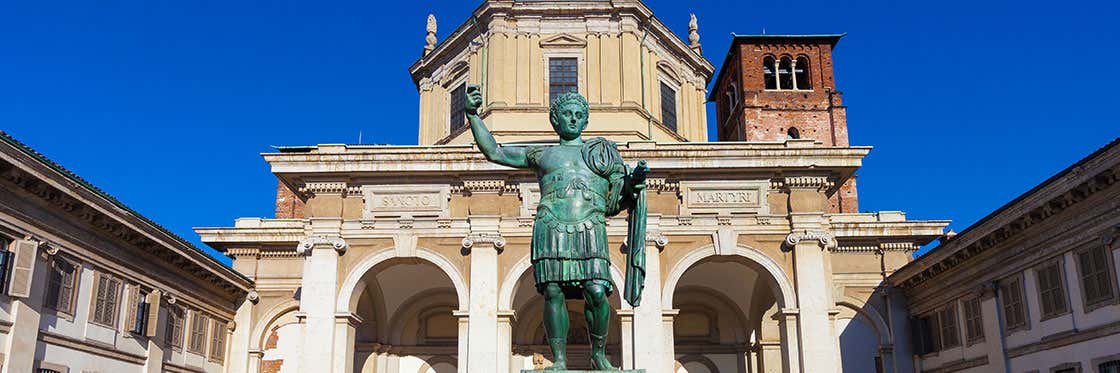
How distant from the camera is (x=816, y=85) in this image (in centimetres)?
4222

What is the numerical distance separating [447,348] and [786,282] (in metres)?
9.45

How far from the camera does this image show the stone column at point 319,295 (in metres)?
20.2

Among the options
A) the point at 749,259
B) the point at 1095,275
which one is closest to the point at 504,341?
the point at 749,259

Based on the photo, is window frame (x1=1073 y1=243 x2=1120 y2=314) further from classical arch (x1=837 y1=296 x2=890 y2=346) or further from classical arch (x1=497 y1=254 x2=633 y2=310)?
classical arch (x1=497 y1=254 x2=633 y2=310)

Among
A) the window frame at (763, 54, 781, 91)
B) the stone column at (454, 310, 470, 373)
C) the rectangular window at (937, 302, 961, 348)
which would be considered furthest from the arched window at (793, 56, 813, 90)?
the stone column at (454, 310, 470, 373)

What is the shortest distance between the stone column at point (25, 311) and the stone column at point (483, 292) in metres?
8.11

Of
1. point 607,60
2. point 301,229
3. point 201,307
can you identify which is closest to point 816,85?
point 607,60

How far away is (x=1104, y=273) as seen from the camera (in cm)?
1530

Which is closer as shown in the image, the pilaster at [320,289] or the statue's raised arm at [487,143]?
the statue's raised arm at [487,143]

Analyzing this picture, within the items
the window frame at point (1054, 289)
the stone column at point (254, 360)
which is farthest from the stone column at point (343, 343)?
the window frame at point (1054, 289)

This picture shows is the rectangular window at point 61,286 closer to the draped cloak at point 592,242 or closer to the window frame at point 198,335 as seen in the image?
the window frame at point 198,335

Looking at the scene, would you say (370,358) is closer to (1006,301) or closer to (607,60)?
(607,60)

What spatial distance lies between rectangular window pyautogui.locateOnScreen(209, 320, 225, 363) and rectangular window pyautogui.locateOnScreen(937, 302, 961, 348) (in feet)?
55.8

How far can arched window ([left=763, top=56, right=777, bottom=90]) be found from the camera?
42.9 meters
